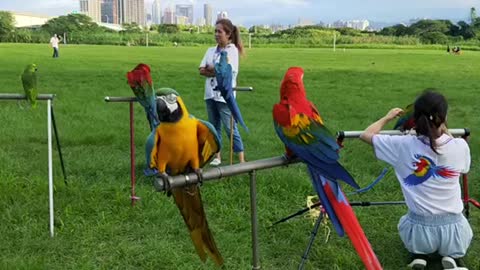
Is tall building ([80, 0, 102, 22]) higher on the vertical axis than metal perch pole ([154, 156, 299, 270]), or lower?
higher

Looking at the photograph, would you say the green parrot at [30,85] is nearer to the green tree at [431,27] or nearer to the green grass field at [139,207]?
the green grass field at [139,207]

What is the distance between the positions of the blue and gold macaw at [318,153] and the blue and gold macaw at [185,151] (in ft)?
0.82

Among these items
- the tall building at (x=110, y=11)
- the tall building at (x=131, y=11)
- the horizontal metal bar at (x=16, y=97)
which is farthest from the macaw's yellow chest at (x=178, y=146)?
the tall building at (x=110, y=11)

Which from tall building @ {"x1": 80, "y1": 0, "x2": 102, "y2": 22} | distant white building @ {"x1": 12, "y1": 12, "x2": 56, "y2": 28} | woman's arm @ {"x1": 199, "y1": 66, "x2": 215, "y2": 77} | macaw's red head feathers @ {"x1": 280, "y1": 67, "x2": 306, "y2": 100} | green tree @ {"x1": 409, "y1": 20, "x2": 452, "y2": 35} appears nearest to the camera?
macaw's red head feathers @ {"x1": 280, "y1": 67, "x2": 306, "y2": 100}

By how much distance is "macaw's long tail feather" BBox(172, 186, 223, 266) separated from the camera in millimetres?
1581

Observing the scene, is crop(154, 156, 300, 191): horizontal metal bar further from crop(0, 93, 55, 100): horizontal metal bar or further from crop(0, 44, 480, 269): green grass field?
crop(0, 93, 55, 100): horizontal metal bar

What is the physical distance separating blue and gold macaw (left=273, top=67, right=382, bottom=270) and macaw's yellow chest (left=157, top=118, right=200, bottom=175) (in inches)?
12.0

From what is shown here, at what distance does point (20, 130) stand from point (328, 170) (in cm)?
512

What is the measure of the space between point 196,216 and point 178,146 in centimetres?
22

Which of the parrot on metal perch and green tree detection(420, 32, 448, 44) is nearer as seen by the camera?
the parrot on metal perch

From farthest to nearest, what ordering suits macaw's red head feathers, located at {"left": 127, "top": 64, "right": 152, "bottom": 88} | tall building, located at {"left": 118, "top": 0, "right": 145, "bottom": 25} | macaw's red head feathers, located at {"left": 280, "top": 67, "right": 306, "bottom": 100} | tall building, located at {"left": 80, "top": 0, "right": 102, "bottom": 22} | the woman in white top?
tall building, located at {"left": 118, "top": 0, "right": 145, "bottom": 25}, tall building, located at {"left": 80, "top": 0, "right": 102, "bottom": 22}, the woman in white top, macaw's red head feathers, located at {"left": 127, "top": 64, "right": 152, "bottom": 88}, macaw's red head feathers, located at {"left": 280, "top": 67, "right": 306, "bottom": 100}

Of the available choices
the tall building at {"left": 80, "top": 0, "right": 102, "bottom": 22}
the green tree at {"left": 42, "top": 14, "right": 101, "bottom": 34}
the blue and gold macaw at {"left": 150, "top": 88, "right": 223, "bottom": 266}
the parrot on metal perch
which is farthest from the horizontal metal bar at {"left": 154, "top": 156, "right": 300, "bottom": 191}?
the tall building at {"left": 80, "top": 0, "right": 102, "bottom": 22}

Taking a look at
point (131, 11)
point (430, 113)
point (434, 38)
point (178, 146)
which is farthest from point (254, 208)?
point (131, 11)

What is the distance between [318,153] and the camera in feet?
5.34
